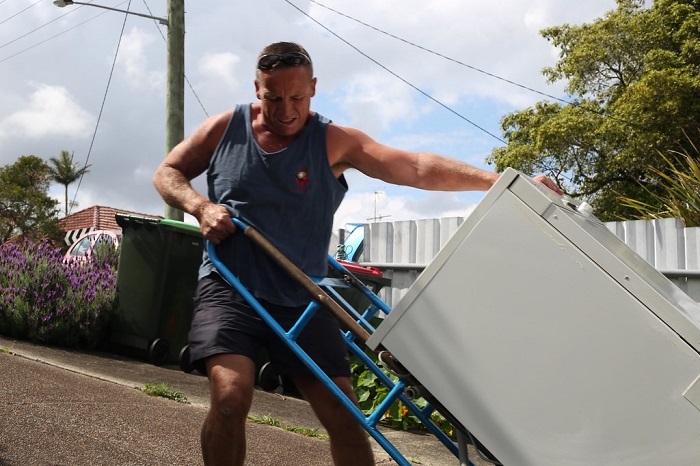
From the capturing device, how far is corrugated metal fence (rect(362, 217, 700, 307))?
25.4ft

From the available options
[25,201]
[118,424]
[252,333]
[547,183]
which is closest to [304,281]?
[252,333]

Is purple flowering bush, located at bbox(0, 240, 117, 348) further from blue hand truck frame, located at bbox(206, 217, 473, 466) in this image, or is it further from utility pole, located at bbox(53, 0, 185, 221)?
blue hand truck frame, located at bbox(206, 217, 473, 466)

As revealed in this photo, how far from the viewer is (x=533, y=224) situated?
2.44 metres

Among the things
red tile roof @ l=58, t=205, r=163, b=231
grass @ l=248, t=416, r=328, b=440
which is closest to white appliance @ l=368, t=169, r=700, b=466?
grass @ l=248, t=416, r=328, b=440

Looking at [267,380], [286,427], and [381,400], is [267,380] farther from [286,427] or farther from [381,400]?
[286,427]

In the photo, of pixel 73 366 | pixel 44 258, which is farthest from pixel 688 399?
pixel 44 258

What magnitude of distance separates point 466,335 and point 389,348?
24cm

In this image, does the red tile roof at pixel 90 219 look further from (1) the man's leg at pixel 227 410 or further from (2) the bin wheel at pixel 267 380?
(1) the man's leg at pixel 227 410

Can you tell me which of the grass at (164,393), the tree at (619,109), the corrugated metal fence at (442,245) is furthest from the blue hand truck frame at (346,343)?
the tree at (619,109)

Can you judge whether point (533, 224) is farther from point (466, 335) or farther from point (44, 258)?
point (44, 258)

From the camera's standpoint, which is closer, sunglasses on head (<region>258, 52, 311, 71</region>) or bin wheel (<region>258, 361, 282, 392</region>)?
sunglasses on head (<region>258, 52, 311, 71</region>)

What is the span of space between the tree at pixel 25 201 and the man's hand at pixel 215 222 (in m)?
44.2

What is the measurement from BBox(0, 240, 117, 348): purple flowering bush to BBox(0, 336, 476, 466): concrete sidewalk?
3.86 feet

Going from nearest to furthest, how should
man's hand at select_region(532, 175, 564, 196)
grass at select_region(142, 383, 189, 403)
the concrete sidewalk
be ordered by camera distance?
1. man's hand at select_region(532, 175, 564, 196)
2. the concrete sidewalk
3. grass at select_region(142, 383, 189, 403)
